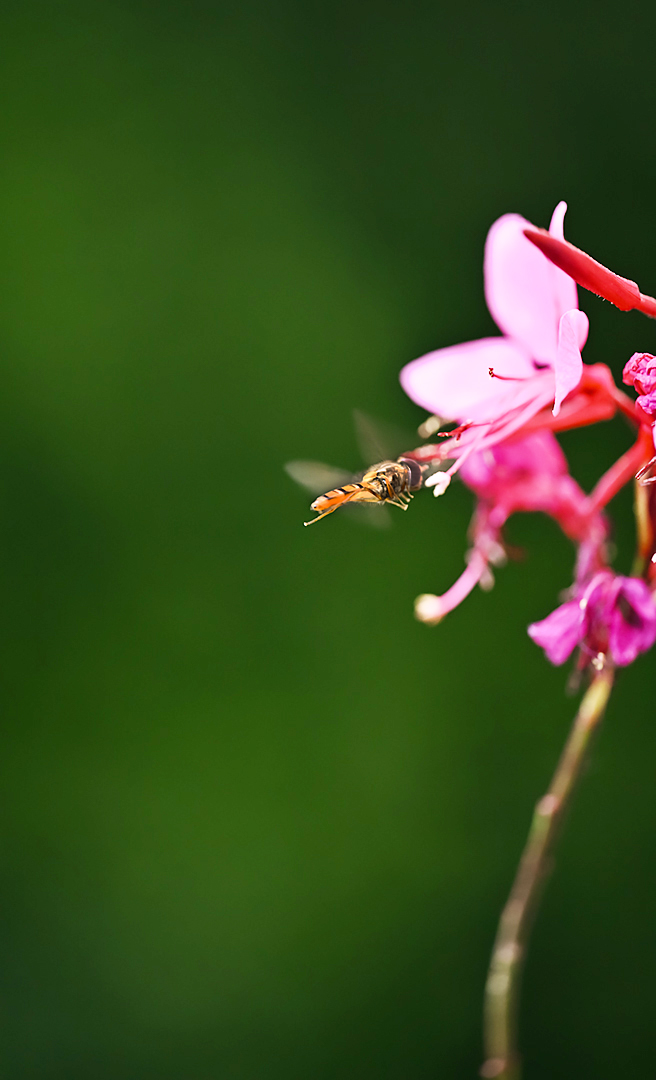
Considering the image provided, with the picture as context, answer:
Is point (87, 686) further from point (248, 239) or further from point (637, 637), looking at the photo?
point (637, 637)

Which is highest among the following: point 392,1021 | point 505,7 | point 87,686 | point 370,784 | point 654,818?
point 505,7

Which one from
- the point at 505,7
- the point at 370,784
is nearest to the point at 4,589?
the point at 370,784

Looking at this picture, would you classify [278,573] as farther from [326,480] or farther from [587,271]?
[587,271]

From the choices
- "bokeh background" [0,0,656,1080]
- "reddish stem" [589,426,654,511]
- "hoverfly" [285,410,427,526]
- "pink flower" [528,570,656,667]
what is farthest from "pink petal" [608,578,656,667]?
"bokeh background" [0,0,656,1080]

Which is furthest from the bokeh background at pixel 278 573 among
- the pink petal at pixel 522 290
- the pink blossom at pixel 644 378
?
the pink blossom at pixel 644 378

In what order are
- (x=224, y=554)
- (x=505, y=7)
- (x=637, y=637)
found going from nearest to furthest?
(x=637, y=637) → (x=224, y=554) → (x=505, y=7)

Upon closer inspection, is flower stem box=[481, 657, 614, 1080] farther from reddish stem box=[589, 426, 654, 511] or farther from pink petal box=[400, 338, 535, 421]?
pink petal box=[400, 338, 535, 421]
